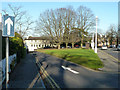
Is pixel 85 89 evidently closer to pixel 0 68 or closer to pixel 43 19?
pixel 0 68

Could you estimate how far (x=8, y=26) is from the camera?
6359 millimetres

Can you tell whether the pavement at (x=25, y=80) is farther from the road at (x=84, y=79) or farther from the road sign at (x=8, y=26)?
the road sign at (x=8, y=26)

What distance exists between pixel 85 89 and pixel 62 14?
167 ft

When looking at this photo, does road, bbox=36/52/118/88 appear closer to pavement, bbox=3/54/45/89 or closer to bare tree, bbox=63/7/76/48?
pavement, bbox=3/54/45/89

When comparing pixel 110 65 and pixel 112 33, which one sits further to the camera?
pixel 112 33

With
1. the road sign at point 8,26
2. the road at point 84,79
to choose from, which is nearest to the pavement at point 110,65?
the road at point 84,79

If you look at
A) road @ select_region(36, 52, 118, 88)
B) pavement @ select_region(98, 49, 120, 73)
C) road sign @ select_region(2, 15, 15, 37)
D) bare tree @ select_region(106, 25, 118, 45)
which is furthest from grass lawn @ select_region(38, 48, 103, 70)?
bare tree @ select_region(106, 25, 118, 45)

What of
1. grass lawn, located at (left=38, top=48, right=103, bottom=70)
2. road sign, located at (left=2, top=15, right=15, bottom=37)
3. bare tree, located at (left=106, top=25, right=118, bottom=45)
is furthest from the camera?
bare tree, located at (left=106, top=25, right=118, bottom=45)

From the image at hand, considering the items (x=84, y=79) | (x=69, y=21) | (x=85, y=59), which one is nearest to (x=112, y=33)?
(x=69, y=21)

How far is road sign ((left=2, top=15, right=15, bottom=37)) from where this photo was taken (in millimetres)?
6242

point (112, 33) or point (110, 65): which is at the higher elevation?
point (112, 33)

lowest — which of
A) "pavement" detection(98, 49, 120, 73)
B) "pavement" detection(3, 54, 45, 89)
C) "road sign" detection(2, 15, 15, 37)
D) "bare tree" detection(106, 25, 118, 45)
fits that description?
"pavement" detection(98, 49, 120, 73)

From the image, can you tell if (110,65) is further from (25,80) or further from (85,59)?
(25,80)

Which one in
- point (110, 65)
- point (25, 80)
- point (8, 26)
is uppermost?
point (8, 26)
